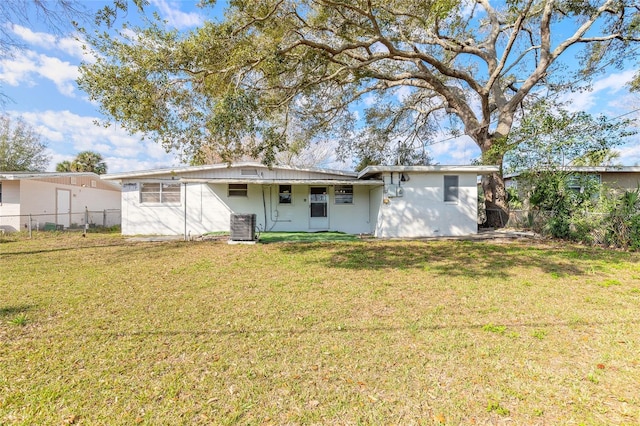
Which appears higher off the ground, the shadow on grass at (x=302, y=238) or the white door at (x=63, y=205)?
the white door at (x=63, y=205)

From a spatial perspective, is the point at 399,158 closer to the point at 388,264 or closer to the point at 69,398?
the point at 388,264

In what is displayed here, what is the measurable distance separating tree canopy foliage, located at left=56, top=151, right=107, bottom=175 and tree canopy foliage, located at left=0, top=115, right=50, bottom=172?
1.91m

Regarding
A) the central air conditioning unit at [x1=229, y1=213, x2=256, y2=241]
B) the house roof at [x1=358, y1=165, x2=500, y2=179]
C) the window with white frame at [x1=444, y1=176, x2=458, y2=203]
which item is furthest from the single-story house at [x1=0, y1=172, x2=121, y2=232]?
the window with white frame at [x1=444, y1=176, x2=458, y2=203]

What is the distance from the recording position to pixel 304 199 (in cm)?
1407

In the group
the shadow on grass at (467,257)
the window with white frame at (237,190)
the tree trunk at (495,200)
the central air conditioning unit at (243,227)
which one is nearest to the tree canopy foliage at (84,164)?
the window with white frame at (237,190)

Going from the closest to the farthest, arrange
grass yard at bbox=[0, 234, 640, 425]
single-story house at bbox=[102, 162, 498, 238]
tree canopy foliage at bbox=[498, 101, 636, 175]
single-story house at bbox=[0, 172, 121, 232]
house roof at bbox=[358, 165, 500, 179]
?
1. grass yard at bbox=[0, 234, 640, 425]
2. tree canopy foliage at bbox=[498, 101, 636, 175]
3. house roof at bbox=[358, 165, 500, 179]
4. single-story house at bbox=[102, 162, 498, 238]
5. single-story house at bbox=[0, 172, 121, 232]

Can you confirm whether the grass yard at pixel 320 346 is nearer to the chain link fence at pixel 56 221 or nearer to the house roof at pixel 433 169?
the house roof at pixel 433 169

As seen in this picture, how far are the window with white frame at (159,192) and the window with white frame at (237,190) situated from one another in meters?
2.28

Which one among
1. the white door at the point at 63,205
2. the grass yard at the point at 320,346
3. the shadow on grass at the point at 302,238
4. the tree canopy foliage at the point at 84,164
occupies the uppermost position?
the tree canopy foliage at the point at 84,164

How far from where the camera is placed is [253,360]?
9.68 feet

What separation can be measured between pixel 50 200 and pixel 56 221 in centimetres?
113

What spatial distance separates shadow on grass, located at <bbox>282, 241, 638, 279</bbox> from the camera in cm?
674

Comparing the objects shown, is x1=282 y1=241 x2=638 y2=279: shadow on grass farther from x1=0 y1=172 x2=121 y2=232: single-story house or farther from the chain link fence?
x1=0 y1=172 x2=121 y2=232: single-story house

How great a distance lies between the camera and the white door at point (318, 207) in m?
14.1
